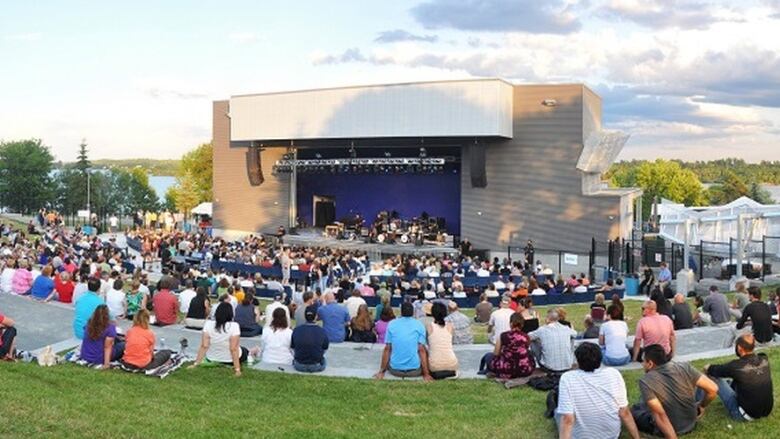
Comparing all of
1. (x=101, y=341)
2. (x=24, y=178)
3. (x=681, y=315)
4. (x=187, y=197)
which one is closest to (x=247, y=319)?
(x=101, y=341)

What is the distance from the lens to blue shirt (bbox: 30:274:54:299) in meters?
15.5

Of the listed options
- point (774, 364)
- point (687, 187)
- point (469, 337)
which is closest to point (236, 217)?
point (469, 337)

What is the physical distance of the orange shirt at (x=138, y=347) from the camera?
353 inches

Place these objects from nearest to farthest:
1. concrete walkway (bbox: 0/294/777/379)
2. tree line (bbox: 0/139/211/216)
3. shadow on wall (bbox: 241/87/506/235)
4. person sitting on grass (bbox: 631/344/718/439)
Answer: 1. person sitting on grass (bbox: 631/344/718/439)
2. concrete walkway (bbox: 0/294/777/379)
3. shadow on wall (bbox: 241/87/506/235)
4. tree line (bbox: 0/139/211/216)

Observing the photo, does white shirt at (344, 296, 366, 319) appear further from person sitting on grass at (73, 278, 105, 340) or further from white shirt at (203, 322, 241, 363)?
person sitting on grass at (73, 278, 105, 340)

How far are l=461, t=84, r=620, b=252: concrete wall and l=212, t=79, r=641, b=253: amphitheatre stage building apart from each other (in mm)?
47

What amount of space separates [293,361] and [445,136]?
86.8 ft

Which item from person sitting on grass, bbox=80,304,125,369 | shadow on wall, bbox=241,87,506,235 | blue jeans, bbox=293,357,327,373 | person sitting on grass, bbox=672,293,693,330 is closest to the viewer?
person sitting on grass, bbox=80,304,125,369

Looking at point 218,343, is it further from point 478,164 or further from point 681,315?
point 478,164

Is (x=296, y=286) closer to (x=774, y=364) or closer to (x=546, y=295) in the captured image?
(x=546, y=295)

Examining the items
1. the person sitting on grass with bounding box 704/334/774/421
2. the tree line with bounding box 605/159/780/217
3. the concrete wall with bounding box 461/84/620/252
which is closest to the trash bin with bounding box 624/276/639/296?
the concrete wall with bounding box 461/84/620/252

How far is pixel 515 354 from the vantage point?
28.9ft

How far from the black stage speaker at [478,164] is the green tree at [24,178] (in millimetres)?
50920

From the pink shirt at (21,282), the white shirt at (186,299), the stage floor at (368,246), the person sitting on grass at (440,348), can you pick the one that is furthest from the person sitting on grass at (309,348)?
the stage floor at (368,246)
